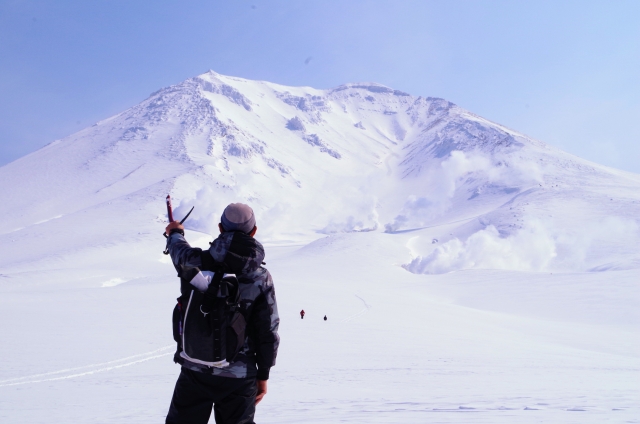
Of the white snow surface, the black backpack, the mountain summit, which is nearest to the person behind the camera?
the black backpack

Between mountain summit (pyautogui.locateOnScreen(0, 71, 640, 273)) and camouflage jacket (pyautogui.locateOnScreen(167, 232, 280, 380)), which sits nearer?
camouflage jacket (pyautogui.locateOnScreen(167, 232, 280, 380))

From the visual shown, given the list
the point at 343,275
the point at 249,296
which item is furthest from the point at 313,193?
the point at 249,296

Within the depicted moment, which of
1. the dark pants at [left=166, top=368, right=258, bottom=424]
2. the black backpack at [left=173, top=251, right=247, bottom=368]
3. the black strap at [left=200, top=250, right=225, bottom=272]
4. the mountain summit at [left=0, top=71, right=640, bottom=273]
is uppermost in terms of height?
the mountain summit at [left=0, top=71, right=640, bottom=273]

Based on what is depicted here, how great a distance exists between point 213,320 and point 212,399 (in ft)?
2.16

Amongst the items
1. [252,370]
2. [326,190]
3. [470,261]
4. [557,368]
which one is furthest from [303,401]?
[326,190]

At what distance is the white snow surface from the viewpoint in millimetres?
7992

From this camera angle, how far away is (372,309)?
Answer: 97.1 feet

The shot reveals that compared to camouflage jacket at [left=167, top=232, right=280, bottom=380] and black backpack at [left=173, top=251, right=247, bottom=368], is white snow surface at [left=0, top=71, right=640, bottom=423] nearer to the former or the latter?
camouflage jacket at [left=167, top=232, right=280, bottom=380]

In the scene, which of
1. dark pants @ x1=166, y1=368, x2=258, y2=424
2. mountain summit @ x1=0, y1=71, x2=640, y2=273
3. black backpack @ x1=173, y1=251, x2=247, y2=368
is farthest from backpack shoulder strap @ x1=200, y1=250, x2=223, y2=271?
mountain summit @ x1=0, y1=71, x2=640, y2=273

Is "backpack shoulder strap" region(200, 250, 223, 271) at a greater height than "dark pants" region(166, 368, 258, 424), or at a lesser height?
greater

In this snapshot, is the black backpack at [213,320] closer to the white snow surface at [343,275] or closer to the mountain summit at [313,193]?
the white snow surface at [343,275]

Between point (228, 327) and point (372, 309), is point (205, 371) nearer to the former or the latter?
point (228, 327)

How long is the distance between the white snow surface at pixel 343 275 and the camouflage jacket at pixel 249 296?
10.3 ft

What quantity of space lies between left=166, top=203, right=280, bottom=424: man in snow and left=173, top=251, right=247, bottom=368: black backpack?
97 millimetres
